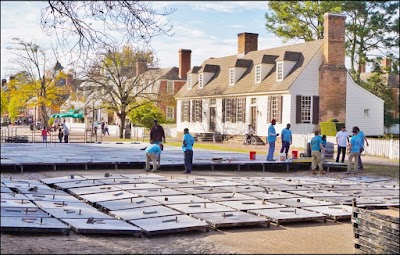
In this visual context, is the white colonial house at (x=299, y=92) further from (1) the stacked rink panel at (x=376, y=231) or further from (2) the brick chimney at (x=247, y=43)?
(1) the stacked rink panel at (x=376, y=231)

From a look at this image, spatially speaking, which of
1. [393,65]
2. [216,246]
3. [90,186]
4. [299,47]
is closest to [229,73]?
[299,47]

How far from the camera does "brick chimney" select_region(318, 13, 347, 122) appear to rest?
122ft

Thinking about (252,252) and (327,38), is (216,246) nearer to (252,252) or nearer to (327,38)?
(252,252)

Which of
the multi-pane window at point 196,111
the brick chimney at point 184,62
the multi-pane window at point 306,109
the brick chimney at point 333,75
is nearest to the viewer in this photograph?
the brick chimney at point 333,75

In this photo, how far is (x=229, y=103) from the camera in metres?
43.8

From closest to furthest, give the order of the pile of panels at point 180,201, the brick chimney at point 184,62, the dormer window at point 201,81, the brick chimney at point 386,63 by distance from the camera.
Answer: the pile of panels at point 180,201 → the brick chimney at point 386,63 → the dormer window at point 201,81 → the brick chimney at point 184,62

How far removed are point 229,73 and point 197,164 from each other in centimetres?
2375

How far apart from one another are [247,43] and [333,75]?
11.2 meters

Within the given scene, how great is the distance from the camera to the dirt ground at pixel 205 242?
8.87 metres

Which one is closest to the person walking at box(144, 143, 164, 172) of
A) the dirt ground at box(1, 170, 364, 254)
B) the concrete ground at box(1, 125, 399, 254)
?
the concrete ground at box(1, 125, 399, 254)

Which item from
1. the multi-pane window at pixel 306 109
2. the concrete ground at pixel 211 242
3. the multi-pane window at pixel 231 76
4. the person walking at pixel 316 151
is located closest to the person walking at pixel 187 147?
the person walking at pixel 316 151

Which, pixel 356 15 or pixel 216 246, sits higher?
pixel 356 15

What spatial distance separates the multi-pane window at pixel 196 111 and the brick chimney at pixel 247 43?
5406 millimetres

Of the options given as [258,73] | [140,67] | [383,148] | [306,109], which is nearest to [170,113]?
[140,67]
